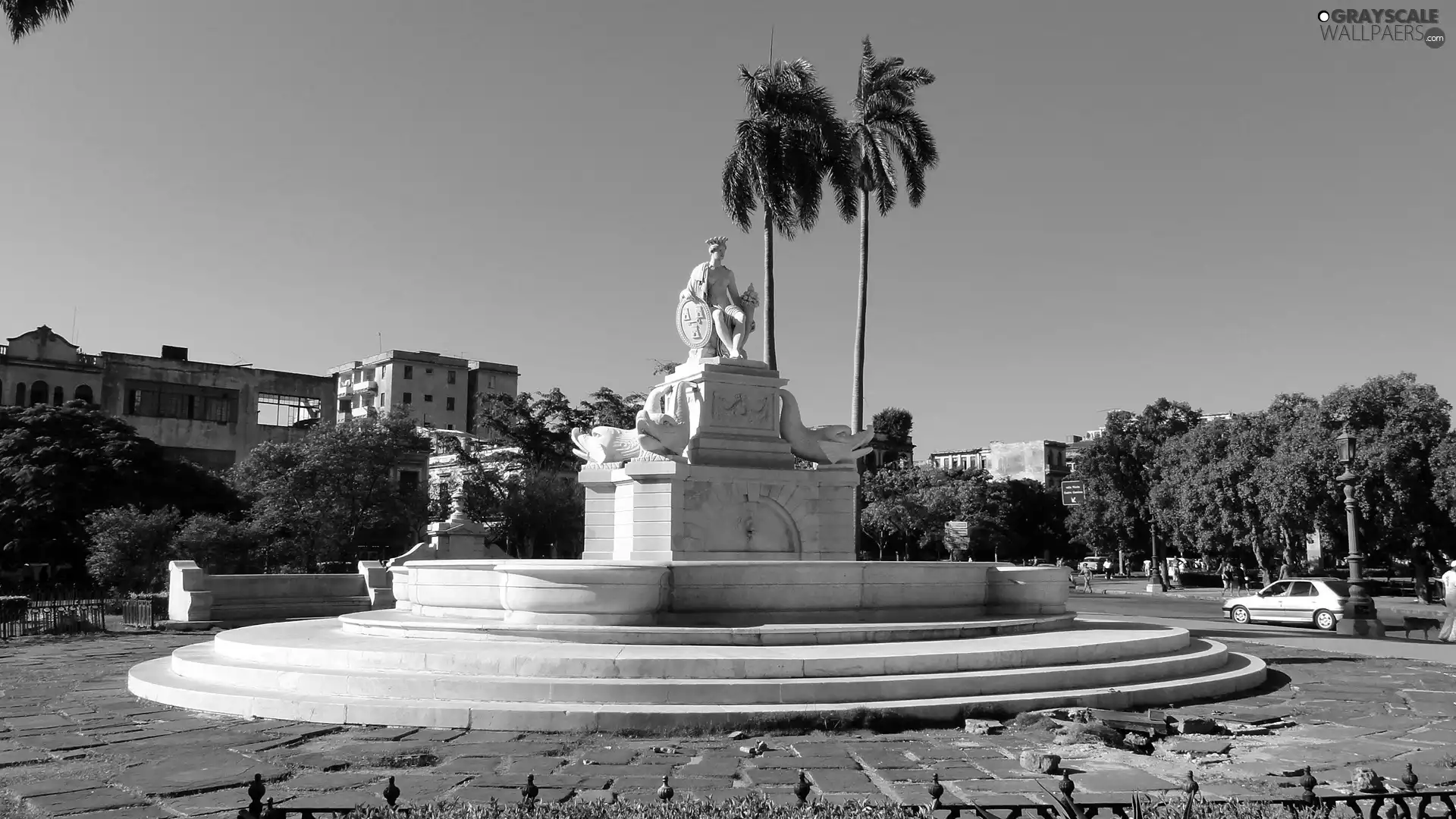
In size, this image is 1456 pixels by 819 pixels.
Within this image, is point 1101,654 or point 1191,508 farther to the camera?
point 1191,508

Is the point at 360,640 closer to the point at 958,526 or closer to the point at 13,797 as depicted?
the point at 13,797

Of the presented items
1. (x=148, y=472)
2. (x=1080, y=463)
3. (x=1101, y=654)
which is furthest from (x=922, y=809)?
(x=1080, y=463)

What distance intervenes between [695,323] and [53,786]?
11430 millimetres

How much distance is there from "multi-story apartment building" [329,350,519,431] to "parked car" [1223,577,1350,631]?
180 ft

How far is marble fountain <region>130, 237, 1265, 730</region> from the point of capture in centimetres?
859

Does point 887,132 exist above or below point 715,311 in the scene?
above

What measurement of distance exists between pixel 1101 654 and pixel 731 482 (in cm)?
591

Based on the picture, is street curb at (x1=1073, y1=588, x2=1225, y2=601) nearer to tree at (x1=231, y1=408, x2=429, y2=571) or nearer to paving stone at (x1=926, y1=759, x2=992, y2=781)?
tree at (x1=231, y1=408, x2=429, y2=571)

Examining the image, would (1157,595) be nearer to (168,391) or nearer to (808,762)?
(808,762)

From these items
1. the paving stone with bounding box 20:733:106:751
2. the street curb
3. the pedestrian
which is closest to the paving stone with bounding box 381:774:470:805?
the paving stone with bounding box 20:733:106:751

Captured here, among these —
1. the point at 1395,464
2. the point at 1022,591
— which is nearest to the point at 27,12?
the point at 1022,591

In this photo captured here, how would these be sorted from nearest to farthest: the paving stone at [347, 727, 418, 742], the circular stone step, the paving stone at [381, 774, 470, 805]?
the paving stone at [381, 774, 470, 805], the paving stone at [347, 727, 418, 742], the circular stone step

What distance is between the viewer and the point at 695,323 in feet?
54.3

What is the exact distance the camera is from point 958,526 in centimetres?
3891
